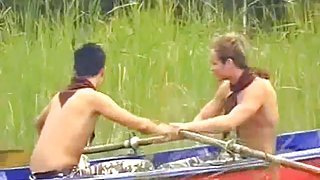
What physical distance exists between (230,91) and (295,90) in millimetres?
2776

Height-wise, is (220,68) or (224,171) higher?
(220,68)

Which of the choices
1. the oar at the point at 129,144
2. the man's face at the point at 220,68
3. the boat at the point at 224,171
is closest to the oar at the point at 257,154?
the boat at the point at 224,171

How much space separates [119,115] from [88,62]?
24 cm

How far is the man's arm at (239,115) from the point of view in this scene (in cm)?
412

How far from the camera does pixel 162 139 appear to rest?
438 centimetres

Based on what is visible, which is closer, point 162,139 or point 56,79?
point 162,139

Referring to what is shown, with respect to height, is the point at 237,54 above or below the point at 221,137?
above

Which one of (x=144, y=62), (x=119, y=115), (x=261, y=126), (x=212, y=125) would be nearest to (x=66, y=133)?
(x=119, y=115)

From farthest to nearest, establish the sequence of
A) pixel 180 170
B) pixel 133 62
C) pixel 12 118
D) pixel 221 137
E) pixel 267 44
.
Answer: pixel 267 44, pixel 133 62, pixel 12 118, pixel 221 137, pixel 180 170

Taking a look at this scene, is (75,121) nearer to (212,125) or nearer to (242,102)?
(212,125)

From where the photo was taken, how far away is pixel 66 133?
401cm

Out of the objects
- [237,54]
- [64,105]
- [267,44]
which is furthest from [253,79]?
[267,44]

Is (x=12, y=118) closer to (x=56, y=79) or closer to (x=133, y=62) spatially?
(x=56, y=79)

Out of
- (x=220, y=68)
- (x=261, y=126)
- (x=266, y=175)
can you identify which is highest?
(x=220, y=68)
